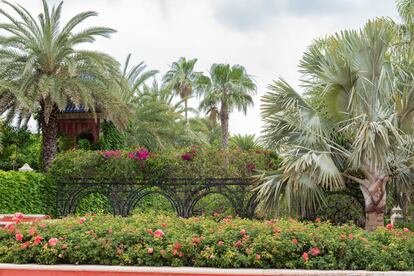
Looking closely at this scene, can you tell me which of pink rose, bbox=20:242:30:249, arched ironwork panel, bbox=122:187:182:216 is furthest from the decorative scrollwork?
pink rose, bbox=20:242:30:249

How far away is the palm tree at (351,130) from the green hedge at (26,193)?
754 cm

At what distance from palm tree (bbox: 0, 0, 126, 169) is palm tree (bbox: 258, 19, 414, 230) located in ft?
32.3

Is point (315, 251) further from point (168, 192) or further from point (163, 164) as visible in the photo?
point (163, 164)

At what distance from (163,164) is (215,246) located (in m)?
8.10

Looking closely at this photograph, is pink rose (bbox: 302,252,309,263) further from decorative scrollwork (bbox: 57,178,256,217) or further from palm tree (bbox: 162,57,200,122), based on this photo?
palm tree (bbox: 162,57,200,122)

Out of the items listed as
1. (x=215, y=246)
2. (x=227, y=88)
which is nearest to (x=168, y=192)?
(x=215, y=246)

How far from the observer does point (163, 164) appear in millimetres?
15148

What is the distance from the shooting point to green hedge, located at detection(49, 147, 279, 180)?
14484 millimetres

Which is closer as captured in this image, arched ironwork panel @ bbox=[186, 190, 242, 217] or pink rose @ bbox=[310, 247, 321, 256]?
pink rose @ bbox=[310, 247, 321, 256]

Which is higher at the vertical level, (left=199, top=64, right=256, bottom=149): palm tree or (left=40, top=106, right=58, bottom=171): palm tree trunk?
(left=199, top=64, right=256, bottom=149): palm tree

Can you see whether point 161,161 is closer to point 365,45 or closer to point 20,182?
point 20,182

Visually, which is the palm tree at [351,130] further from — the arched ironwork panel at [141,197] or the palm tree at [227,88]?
the palm tree at [227,88]

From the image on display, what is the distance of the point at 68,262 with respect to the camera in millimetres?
7414

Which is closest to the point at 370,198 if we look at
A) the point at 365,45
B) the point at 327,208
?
the point at 327,208
